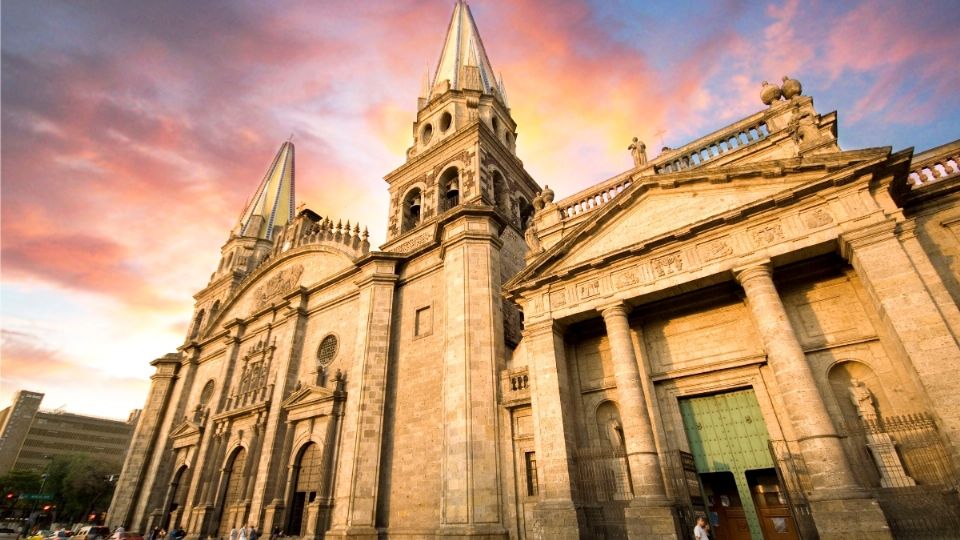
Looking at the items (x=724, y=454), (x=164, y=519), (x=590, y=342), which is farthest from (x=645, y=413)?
(x=164, y=519)

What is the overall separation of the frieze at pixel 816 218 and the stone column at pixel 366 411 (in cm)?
1365

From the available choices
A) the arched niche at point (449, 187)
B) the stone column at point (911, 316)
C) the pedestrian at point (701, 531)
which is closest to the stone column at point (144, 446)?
the arched niche at point (449, 187)

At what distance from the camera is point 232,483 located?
2117cm

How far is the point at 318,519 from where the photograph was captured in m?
15.2

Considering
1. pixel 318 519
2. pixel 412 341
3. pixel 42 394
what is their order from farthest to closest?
pixel 42 394 < pixel 412 341 < pixel 318 519

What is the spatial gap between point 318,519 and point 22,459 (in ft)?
348

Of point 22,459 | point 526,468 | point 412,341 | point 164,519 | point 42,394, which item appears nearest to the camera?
point 526,468

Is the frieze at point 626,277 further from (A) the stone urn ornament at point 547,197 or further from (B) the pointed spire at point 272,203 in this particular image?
(B) the pointed spire at point 272,203

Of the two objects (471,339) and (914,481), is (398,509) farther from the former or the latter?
(914,481)

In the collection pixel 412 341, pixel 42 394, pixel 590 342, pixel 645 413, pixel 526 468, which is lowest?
pixel 526 468

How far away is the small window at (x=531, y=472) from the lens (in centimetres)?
1241

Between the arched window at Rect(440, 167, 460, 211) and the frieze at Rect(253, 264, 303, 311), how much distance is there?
9.30 m

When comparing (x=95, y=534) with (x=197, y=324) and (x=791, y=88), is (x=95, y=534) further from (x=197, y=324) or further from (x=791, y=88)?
(x=791, y=88)

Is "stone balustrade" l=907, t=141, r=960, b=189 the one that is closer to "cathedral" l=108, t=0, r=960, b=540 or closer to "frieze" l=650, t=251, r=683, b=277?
"cathedral" l=108, t=0, r=960, b=540
